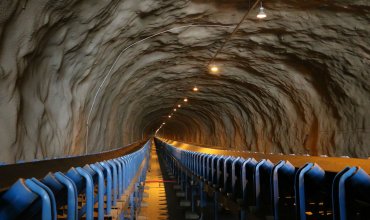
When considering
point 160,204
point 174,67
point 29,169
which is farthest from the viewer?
point 174,67

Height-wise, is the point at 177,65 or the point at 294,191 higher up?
the point at 177,65

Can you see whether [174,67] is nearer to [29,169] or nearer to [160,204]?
[160,204]

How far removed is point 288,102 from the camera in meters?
17.8

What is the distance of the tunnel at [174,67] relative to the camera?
7227 millimetres

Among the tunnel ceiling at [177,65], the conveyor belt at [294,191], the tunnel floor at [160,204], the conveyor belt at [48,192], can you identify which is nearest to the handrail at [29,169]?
the conveyor belt at [48,192]

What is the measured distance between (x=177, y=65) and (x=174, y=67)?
0.32 metres

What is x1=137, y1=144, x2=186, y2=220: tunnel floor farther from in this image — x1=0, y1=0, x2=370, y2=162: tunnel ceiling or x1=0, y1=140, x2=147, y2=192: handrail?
x1=0, y1=140, x2=147, y2=192: handrail

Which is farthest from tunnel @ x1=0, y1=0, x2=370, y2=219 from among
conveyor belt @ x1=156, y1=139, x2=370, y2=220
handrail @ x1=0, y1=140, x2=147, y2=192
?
conveyor belt @ x1=156, y1=139, x2=370, y2=220

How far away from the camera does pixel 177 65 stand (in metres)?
17.2

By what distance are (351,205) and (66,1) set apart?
565 centimetres

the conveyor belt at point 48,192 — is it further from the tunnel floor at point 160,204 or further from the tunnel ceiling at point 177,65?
the tunnel floor at point 160,204

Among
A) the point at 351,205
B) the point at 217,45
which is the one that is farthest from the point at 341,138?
the point at 351,205

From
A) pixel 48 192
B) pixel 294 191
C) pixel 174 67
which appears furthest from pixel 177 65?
pixel 48 192

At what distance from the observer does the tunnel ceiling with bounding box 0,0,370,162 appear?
750 centimetres
